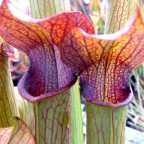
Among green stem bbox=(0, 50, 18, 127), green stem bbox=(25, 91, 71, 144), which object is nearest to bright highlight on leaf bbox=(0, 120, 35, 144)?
green stem bbox=(25, 91, 71, 144)

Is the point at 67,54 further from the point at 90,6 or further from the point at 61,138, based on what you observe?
the point at 90,6

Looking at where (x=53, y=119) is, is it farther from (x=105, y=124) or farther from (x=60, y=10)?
(x=60, y=10)

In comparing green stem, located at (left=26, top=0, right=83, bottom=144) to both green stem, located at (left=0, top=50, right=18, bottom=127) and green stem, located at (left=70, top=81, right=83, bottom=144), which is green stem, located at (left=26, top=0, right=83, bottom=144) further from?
green stem, located at (left=0, top=50, right=18, bottom=127)

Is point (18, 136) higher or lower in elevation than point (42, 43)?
lower

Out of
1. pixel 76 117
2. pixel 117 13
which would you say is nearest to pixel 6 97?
→ pixel 76 117

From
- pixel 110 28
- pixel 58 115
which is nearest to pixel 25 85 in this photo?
pixel 58 115
